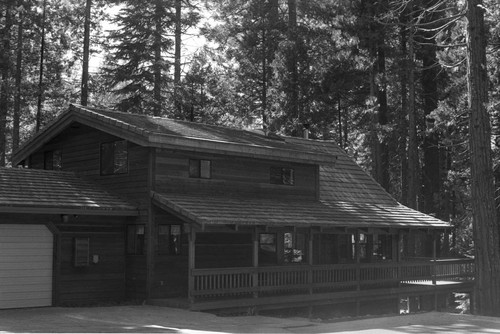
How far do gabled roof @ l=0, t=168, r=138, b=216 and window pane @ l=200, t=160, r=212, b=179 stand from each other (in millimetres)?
2629

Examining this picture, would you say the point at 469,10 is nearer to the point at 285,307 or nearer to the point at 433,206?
the point at 285,307

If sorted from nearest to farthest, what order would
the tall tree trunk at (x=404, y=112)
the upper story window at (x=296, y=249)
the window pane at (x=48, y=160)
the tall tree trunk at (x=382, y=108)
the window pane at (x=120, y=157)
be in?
the window pane at (x=120, y=157), the window pane at (x=48, y=160), the upper story window at (x=296, y=249), the tall tree trunk at (x=382, y=108), the tall tree trunk at (x=404, y=112)

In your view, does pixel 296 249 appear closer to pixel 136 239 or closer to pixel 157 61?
pixel 136 239

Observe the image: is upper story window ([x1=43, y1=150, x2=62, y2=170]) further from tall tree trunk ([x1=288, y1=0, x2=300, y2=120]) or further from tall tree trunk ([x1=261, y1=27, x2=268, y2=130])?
tall tree trunk ([x1=288, y1=0, x2=300, y2=120])

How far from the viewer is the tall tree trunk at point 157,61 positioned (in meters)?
38.4

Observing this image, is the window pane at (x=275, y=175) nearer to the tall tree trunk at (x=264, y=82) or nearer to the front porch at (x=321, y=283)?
the front porch at (x=321, y=283)

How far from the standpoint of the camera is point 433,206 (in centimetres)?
3981

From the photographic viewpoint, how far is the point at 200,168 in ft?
73.2

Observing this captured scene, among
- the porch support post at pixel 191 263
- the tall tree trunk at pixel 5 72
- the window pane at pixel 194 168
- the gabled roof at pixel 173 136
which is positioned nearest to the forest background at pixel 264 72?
the tall tree trunk at pixel 5 72

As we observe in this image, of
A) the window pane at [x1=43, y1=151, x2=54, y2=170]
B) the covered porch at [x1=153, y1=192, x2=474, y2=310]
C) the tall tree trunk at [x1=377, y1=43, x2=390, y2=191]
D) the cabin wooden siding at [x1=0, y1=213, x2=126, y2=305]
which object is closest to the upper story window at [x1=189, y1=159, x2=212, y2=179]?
the covered porch at [x1=153, y1=192, x2=474, y2=310]

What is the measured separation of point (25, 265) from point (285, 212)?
8.31 metres

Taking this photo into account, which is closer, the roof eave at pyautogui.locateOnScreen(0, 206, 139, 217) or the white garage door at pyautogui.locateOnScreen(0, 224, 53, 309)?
the roof eave at pyautogui.locateOnScreen(0, 206, 139, 217)

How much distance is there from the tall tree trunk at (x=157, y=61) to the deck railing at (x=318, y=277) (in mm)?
17008

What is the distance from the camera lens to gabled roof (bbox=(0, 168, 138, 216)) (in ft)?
61.1
